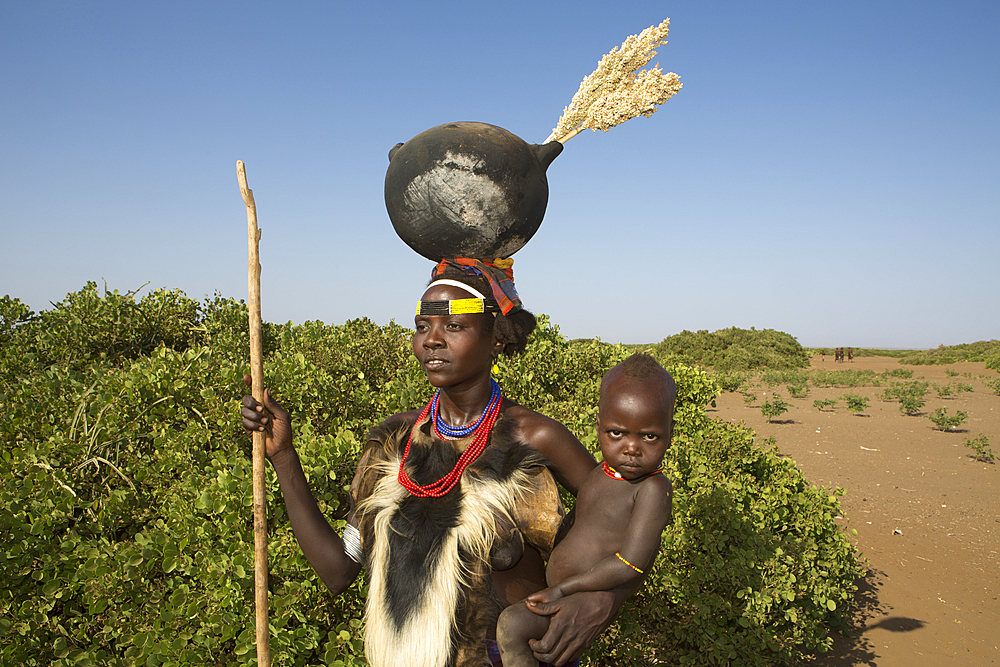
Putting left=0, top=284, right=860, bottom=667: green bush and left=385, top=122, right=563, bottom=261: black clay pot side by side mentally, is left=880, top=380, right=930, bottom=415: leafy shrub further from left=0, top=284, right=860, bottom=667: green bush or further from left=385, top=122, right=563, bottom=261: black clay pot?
left=385, top=122, right=563, bottom=261: black clay pot

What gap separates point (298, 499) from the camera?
1.95m

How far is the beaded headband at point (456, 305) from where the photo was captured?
1946mm

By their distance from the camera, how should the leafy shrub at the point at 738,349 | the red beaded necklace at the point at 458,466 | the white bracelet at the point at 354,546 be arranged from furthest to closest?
the leafy shrub at the point at 738,349 → the white bracelet at the point at 354,546 → the red beaded necklace at the point at 458,466

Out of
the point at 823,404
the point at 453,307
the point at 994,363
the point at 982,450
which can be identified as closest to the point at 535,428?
the point at 453,307

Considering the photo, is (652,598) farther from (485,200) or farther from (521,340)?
(485,200)

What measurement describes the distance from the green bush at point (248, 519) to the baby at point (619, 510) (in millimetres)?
1555

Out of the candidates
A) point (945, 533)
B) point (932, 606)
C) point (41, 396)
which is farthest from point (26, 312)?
point (945, 533)

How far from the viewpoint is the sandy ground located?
5.05 m

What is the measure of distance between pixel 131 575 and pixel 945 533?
29.3 feet

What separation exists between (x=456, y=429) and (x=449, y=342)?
0.33 meters

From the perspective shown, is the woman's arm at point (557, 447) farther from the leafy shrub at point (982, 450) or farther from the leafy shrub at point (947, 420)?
the leafy shrub at point (947, 420)

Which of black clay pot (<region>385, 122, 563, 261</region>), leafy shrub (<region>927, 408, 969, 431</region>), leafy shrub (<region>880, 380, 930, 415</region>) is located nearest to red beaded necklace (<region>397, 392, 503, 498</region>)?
black clay pot (<region>385, 122, 563, 261</region>)

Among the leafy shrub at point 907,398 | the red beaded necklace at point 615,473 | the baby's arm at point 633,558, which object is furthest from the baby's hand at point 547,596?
the leafy shrub at point 907,398

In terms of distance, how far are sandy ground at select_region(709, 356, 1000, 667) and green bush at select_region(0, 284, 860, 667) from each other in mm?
971
